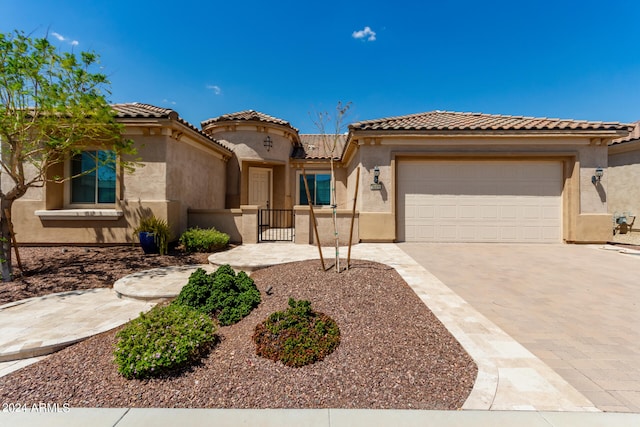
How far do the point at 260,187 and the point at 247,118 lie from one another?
3.40m

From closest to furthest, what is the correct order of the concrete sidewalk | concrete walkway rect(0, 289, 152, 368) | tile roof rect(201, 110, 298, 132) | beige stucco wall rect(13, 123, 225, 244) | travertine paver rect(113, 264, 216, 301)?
the concrete sidewalk → concrete walkway rect(0, 289, 152, 368) → travertine paver rect(113, 264, 216, 301) → beige stucco wall rect(13, 123, 225, 244) → tile roof rect(201, 110, 298, 132)

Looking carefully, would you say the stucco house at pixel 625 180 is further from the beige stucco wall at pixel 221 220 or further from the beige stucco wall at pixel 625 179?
the beige stucco wall at pixel 221 220

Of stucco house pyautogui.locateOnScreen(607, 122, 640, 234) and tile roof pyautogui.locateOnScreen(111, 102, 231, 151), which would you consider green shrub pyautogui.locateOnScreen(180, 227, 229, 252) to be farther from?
stucco house pyautogui.locateOnScreen(607, 122, 640, 234)

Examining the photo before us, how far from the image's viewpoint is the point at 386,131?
30.1ft

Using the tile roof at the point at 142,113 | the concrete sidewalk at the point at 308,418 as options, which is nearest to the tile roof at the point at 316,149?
the tile roof at the point at 142,113

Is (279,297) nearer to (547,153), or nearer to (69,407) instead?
(69,407)

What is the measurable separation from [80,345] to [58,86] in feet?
17.8

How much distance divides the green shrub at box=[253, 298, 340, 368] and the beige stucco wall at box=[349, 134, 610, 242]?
6.43 metres

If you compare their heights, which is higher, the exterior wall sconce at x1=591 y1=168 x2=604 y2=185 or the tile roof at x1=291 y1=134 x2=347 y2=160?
the tile roof at x1=291 y1=134 x2=347 y2=160

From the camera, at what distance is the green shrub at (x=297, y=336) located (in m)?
2.62

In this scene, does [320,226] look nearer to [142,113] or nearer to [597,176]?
[142,113]

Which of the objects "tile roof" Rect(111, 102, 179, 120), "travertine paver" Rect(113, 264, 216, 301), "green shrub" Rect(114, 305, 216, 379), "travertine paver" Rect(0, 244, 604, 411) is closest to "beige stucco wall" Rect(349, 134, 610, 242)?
"travertine paver" Rect(0, 244, 604, 411)

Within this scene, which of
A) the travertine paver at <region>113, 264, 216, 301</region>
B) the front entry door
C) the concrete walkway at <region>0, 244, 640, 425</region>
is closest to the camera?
the concrete walkway at <region>0, 244, 640, 425</region>

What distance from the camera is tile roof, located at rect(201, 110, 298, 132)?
12328mm
